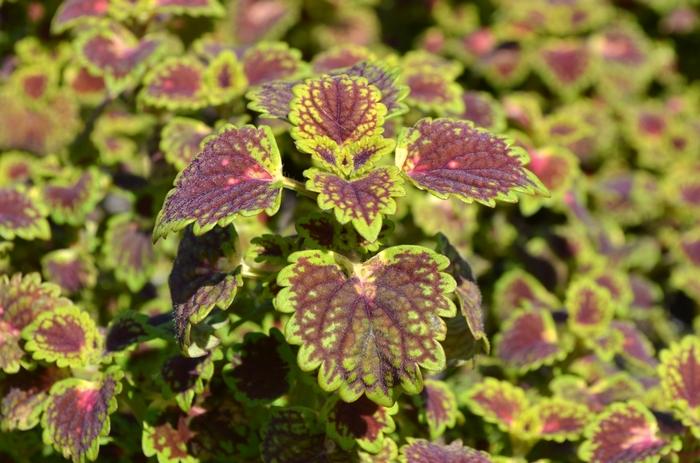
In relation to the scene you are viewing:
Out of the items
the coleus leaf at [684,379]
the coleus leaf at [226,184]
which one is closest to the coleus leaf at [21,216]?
the coleus leaf at [226,184]

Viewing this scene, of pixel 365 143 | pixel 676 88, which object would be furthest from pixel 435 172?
pixel 676 88

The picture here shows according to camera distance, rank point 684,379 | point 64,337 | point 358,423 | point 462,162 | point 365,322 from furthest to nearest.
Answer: point 684,379, point 64,337, point 358,423, point 462,162, point 365,322

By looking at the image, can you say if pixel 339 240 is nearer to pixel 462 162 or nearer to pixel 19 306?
pixel 462 162

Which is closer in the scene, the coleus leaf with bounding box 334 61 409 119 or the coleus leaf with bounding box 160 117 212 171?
the coleus leaf with bounding box 334 61 409 119

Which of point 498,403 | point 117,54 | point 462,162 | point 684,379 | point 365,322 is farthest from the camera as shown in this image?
point 117,54

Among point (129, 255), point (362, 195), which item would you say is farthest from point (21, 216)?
point (362, 195)

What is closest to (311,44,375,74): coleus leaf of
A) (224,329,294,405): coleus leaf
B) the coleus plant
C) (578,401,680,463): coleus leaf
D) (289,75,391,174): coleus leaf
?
the coleus plant

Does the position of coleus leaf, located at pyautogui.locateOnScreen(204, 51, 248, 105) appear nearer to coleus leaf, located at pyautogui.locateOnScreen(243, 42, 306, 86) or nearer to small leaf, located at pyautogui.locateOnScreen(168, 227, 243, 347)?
coleus leaf, located at pyautogui.locateOnScreen(243, 42, 306, 86)

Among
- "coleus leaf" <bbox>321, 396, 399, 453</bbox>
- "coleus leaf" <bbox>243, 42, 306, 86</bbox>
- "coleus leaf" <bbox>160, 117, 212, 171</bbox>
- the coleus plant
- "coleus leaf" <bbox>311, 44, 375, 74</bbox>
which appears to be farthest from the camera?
"coleus leaf" <bbox>311, 44, 375, 74</bbox>
